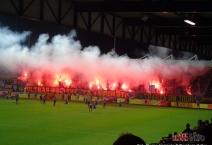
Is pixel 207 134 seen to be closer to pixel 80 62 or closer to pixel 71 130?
pixel 71 130

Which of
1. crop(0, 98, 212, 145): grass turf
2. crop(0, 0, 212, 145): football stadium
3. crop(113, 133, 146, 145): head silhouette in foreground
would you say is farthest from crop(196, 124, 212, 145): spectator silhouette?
crop(0, 98, 212, 145): grass turf

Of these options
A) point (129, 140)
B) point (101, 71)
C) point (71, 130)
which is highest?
point (101, 71)

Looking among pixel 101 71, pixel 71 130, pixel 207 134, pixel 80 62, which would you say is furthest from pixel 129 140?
pixel 101 71

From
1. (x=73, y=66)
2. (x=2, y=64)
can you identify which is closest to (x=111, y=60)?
(x=73, y=66)

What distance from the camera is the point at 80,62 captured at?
63.9 metres

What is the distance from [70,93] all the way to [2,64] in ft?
59.3

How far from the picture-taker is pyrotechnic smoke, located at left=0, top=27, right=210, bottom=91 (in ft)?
201

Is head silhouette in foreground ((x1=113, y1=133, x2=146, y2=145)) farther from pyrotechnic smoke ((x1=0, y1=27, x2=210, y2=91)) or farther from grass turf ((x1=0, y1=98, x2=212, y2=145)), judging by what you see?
pyrotechnic smoke ((x1=0, y1=27, x2=210, y2=91))

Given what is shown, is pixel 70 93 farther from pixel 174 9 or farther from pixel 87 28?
pixel 174 9

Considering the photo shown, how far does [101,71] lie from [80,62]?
161 inches

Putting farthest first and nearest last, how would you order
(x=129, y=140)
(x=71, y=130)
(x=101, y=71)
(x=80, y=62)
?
(x=101, y=71)
(x=80, y=62)
(x=71, y=130)
(x=129, y=140)

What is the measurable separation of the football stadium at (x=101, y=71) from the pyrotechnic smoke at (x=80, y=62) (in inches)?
7.0

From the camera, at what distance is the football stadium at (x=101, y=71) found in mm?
21562

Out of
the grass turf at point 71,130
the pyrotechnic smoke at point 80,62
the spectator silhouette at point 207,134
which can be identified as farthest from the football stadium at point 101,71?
the spectator silhouette at point 207,134
